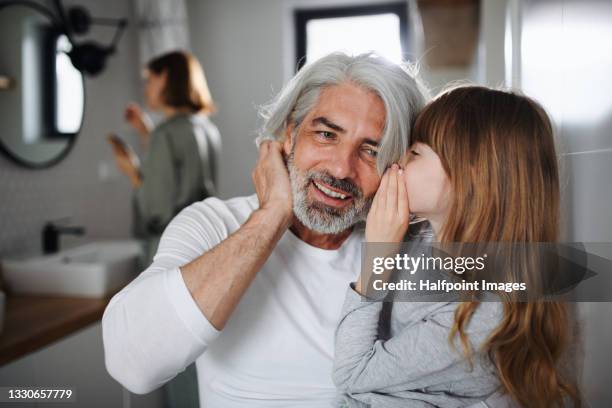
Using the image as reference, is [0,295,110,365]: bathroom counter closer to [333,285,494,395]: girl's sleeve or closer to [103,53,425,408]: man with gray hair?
[103,53,425,408]: man with gray hair

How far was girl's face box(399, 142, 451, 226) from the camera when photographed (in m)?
0.71

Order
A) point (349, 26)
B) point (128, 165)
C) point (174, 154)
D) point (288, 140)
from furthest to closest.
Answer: point (349, 26) → point (128, 165) → point (174, 154) → point (288, 140)

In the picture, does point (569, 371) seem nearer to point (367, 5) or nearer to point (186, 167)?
point (186, 167)

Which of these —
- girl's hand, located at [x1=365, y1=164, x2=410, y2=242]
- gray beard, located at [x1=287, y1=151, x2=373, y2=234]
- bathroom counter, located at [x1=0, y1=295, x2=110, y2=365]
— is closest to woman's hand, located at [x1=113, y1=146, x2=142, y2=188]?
bathroom counter, located at [x1=0, y1=295, x2=110, y2=365]

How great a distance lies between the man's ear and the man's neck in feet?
0.41

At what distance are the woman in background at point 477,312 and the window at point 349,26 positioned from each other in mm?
2423

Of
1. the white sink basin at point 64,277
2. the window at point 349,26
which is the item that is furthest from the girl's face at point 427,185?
the window at point 349,26

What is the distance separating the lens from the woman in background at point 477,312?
65 centimetres

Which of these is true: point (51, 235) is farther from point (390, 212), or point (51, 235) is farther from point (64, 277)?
point (390, 212)

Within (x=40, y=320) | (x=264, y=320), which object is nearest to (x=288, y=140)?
(x=264, y=320)

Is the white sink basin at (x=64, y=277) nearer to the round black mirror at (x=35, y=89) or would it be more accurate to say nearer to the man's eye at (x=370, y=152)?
the round black mirror at (x=35, y=89)

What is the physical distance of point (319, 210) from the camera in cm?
91

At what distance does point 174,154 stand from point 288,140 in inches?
36.9

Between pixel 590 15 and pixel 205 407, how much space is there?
32.4 inches
